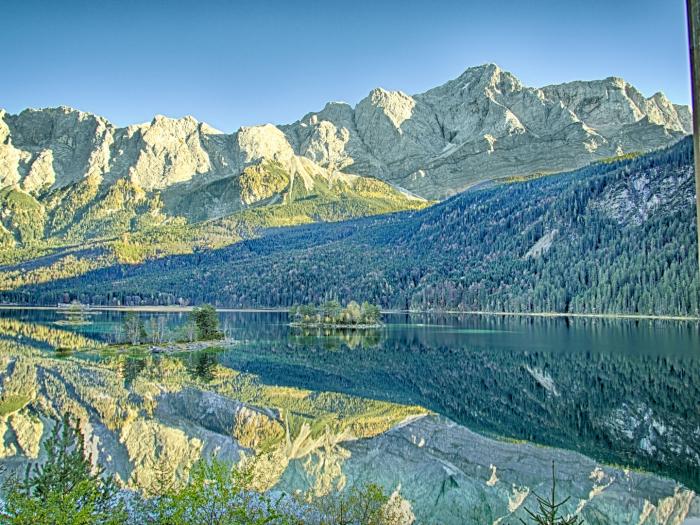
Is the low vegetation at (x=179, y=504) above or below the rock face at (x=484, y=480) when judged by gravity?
above

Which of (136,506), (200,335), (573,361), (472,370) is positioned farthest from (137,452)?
(200,335)

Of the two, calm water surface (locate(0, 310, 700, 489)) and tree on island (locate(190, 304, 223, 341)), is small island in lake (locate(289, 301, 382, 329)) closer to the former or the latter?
calm water surface (locate(0, 310, 700, 489))

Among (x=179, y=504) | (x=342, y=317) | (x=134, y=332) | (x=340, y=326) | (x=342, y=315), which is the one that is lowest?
(x=340, y=326)

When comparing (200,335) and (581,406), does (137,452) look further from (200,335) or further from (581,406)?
(200,335)

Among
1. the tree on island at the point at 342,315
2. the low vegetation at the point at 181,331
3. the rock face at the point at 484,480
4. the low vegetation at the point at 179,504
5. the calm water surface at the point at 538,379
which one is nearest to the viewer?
the low vegetation at the point at 179,504

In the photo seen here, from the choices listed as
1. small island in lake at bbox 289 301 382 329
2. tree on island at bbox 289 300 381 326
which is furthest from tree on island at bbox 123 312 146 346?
tree on island at bbox 289 300 381 326

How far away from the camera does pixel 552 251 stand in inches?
7598

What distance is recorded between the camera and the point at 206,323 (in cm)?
9219

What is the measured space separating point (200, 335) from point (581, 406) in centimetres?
6131

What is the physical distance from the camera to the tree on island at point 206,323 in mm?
90500

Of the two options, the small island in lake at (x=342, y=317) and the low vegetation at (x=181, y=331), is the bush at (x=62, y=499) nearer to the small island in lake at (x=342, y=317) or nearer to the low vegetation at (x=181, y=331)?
the low vegetation at (x=181, y=331)

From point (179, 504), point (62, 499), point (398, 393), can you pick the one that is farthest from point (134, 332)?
point (62, 499)

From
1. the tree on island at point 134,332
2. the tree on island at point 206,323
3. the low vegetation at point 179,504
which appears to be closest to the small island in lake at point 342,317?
the tree on island at point 206,323

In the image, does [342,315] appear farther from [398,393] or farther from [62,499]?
[62,499]
